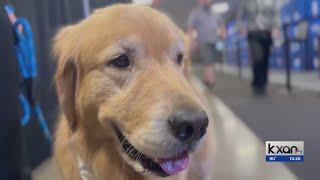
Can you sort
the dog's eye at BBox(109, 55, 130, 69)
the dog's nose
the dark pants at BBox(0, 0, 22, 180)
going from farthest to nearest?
the dark pants at BBox(0, 0, 22, 180) → the dog's eye at BBox(109, 55, 130, 69) → the dog's nose

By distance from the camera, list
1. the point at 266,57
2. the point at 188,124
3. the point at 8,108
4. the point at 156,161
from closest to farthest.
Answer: the point at 188,124 → the point at 156,161 → the point at 8,108 → the point at 266,57

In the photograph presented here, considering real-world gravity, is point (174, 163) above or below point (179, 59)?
below

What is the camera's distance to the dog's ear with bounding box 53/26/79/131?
0.94m

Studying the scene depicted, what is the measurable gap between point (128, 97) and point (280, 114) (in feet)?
1.95

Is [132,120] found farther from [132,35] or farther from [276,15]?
[276,15]

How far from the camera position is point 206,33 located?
1.25 metres

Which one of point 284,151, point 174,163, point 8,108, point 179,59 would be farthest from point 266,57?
point 8,108

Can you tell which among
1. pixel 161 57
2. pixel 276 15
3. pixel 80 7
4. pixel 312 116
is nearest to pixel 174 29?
pixel 161 57

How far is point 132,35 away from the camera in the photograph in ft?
2.90

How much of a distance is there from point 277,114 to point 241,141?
5.2 inches

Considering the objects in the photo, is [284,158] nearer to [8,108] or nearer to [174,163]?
[174,163]

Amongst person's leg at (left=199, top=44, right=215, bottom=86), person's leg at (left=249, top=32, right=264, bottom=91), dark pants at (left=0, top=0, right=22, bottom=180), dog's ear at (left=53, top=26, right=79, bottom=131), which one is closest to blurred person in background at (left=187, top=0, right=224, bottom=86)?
person's leg at (left=199, top=44, right=215, bottom=86)

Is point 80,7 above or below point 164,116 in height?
above

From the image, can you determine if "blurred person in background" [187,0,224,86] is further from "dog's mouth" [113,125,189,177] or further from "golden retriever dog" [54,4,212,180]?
"dog's mouth" [113,125,189,177]
